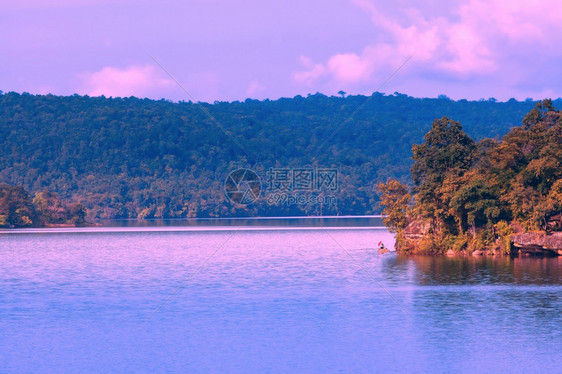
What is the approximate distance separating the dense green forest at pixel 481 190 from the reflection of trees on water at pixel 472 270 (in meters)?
2.48

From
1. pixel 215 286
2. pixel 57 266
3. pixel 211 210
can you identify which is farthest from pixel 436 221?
pixel 211 210

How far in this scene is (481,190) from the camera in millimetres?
53656

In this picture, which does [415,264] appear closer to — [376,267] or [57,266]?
[376,267]

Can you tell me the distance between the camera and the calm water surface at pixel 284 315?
25266 millimetres

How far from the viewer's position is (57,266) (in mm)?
55594

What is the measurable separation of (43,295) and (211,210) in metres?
131

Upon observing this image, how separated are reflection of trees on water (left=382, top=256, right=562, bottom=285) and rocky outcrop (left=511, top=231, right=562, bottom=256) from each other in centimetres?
92

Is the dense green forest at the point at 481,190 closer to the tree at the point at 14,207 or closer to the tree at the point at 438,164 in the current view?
the tree at the point at 438,164

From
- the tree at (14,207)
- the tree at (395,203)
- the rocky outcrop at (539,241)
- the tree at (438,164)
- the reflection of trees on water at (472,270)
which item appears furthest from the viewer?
the tree at (14,207)

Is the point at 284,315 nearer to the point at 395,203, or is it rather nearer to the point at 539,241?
the point at 539,241

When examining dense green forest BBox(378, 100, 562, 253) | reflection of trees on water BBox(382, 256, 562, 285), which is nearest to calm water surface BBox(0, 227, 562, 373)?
reflection of trees on water BBox(382, 256, 562, 285)

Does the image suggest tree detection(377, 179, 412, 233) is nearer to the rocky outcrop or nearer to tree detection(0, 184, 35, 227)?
the rocky outcrop

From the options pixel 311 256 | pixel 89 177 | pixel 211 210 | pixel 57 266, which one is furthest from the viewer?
pixel 89 177

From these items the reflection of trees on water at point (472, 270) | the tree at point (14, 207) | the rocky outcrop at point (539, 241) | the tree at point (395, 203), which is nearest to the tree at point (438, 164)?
the tree at point (395, 203)
